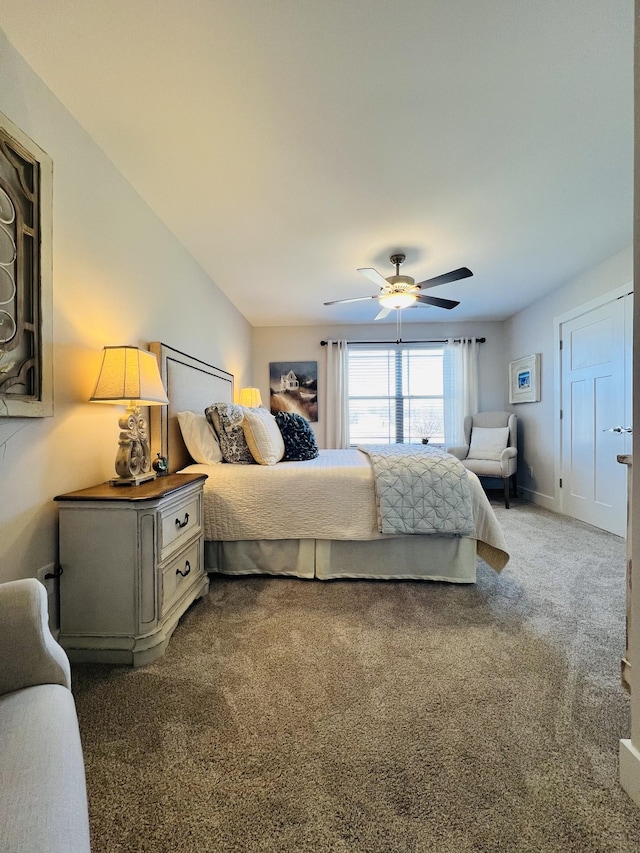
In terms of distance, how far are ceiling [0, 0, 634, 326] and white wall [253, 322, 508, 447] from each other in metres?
2.31

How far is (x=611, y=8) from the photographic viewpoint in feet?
4.24

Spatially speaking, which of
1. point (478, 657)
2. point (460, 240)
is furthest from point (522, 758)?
point (460, 240)

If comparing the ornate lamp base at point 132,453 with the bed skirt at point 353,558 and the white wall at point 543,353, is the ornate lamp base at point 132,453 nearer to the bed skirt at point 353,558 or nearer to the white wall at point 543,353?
the bed skirt at point 353,558

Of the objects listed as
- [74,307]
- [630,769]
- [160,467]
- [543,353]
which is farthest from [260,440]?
[543,353]

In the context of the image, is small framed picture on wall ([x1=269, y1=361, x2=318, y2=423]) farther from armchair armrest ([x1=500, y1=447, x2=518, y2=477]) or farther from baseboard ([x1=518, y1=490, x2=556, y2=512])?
baseboard ([x1=518, y1=490, x2=556, y2=512])

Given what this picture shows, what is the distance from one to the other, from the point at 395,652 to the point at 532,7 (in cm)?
246

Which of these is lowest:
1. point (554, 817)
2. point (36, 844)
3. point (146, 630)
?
point (554, 817)

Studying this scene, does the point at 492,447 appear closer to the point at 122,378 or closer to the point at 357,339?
the point at 357,339

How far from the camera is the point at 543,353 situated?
14.1 feet

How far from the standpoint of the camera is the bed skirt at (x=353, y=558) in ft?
7.43

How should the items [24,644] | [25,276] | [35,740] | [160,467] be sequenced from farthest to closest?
[160,467]
[25,276]
[24,644]
[35,740]

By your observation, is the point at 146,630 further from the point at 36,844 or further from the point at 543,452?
the point at 543,452

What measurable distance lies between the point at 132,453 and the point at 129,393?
0.98 feet

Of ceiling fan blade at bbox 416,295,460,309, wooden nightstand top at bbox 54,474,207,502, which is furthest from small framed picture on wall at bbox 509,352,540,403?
wooden nightstand top at bbox 54,474,207,502
